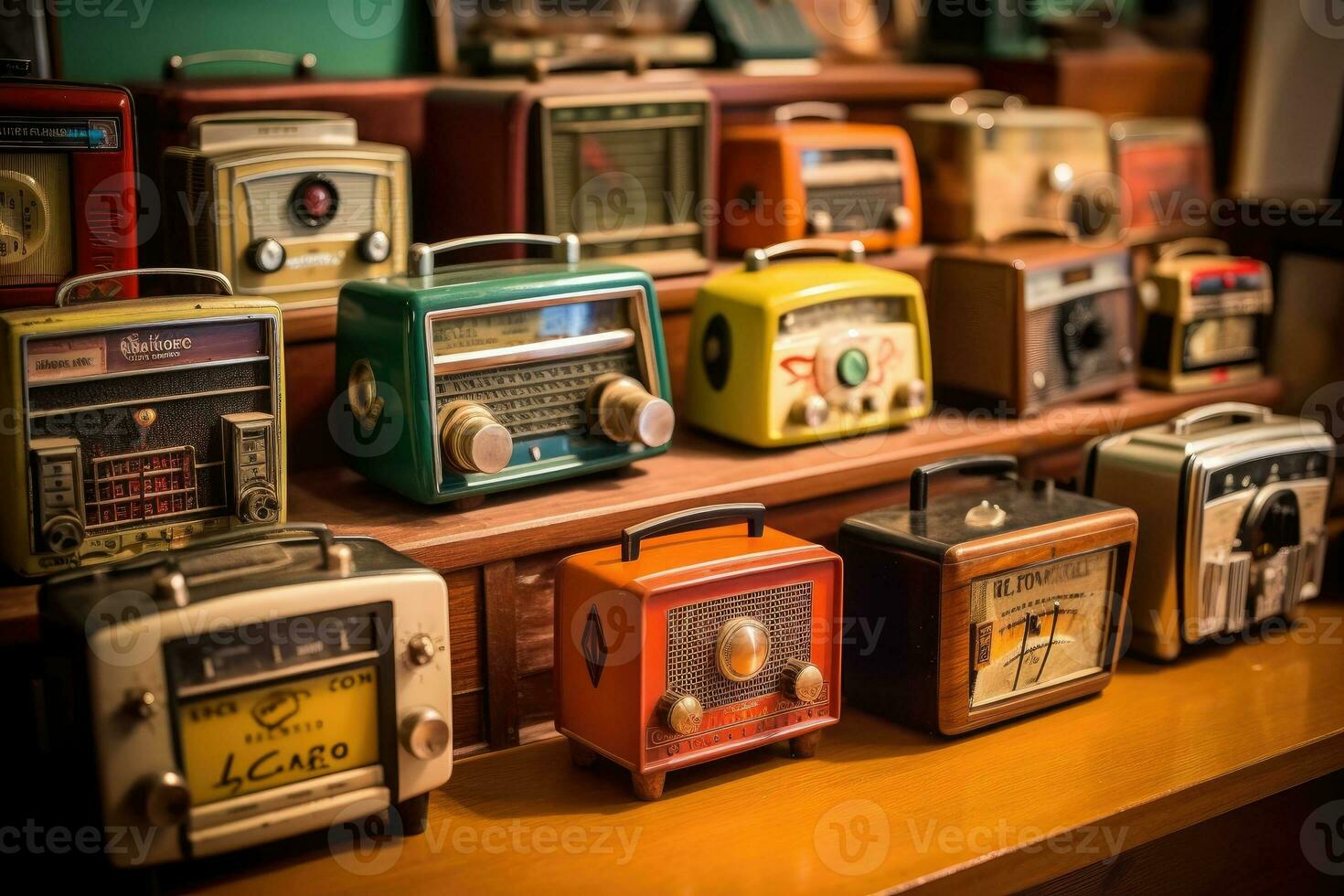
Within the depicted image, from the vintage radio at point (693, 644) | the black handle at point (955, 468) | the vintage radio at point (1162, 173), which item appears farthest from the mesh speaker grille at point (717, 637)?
the vintage radio at point (1162, 173)

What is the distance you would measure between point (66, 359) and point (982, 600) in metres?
0.99

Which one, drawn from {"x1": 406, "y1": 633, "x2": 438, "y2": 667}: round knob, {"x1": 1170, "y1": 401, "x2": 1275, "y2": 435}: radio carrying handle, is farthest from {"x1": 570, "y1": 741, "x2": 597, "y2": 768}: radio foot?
{"x1": 1170, "y1": 401, "x2": 1275, "y2": 435}: radio carrying handle

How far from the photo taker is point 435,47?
202 centimetres

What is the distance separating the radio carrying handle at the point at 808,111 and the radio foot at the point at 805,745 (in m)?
0.99

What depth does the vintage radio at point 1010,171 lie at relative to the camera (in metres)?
2.18

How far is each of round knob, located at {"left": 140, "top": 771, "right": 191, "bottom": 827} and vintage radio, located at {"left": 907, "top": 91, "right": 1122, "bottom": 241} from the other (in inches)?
58.8

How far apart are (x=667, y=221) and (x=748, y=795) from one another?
2.76ft

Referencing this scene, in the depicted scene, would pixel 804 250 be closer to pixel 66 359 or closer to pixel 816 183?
pixel 816 183

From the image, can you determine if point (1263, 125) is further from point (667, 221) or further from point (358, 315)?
point (358, 315)

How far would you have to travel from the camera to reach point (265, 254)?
160 centimetres

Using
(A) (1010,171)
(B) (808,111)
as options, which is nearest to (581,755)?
(B) (808,111)

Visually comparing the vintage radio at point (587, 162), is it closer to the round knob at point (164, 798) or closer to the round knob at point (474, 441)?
the round knob at point (474, 441)

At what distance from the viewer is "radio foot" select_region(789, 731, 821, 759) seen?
60.5 inches

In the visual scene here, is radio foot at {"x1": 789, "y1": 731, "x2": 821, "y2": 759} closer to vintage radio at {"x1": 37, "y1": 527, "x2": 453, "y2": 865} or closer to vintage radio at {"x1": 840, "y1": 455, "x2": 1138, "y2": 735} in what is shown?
vintage radio at {"x1": 840, "y1": 455, "x2": 1138, "y2": 735}
